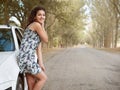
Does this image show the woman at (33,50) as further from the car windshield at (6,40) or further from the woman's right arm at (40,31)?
the car windshield at (6,40)

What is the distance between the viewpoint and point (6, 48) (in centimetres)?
654

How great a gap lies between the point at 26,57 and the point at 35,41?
0.32m

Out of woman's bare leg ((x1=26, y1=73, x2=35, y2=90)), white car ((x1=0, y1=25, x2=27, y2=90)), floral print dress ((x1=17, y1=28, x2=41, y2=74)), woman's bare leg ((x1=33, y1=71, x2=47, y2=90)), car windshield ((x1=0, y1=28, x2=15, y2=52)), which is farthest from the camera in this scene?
car windshield ((x1=0, y1=28, x2=15, y2=52))

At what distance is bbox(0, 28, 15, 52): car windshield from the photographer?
6529mm

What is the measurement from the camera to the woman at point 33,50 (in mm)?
5129

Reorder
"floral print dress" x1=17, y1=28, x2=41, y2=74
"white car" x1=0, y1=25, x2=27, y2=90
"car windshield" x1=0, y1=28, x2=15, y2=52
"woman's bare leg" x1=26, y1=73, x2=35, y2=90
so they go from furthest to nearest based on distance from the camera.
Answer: "car windshield" x1=0, y1=28, x2=15, y2=52, "woman's bare leg" x1=26, y1=73, x2=35, y2=90, "floral print dress" x1=17, y1=28, x2=41, y2=74, "white car" x1=0, y1=25, x2=27, y2=90

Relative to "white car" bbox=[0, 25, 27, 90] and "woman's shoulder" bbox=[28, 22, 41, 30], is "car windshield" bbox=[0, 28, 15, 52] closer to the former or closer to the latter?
"white car" bbox=[0, 25, 27, 90]

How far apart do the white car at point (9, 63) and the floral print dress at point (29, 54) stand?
150 millimetres

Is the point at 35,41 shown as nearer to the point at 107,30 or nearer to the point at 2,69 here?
the point at 2,69

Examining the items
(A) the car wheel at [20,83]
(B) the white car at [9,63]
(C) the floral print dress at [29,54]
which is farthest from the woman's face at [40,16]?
(A) the car wheel at [20,83]

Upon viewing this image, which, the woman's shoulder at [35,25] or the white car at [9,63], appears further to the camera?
the woman's shoulder at [35,25]

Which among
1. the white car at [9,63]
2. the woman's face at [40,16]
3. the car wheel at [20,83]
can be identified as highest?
the woman's face at [40,16]

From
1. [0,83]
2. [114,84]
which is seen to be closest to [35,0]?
[114,84]

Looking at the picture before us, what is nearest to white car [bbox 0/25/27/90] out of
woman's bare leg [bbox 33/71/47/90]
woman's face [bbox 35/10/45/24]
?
woman's bare leg [bbox 33/71/47/90]
